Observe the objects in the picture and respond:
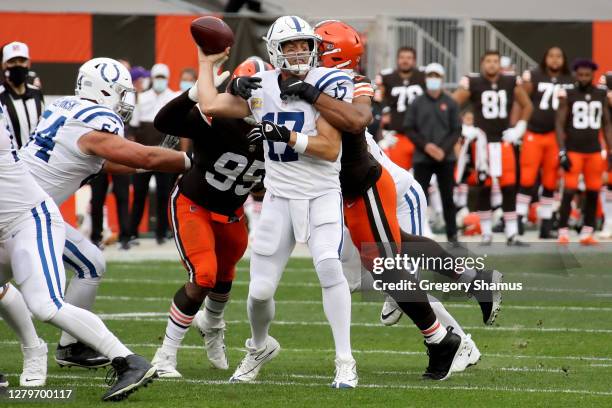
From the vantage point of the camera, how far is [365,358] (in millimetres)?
7309

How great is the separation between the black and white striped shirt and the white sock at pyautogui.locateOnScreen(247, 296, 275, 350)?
13.9ft

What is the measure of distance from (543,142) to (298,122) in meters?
8.20

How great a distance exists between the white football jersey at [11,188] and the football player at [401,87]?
8097 mm

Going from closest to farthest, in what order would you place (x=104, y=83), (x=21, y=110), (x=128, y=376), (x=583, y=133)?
(x=128, y=376), (x=104, y=83), (x=21, y=110), (x=583, y=133)

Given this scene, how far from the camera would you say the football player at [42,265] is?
5.71 metres

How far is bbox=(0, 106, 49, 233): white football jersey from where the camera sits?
5.82m

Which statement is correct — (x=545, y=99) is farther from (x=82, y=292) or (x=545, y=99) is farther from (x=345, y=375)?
(x=345, y=375)

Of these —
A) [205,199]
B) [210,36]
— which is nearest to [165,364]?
[205,199]

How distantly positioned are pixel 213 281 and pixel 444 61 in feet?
33.4

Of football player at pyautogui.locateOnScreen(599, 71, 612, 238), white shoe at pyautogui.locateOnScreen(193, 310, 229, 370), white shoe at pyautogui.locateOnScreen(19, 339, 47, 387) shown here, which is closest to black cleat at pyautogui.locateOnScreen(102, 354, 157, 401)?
white shoe at pyautogui.locateOnScreen(19, 339, 47, 387)

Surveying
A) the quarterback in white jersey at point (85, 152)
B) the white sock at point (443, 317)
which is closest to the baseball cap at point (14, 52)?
the quarterback in white jersey at point (85, 152)

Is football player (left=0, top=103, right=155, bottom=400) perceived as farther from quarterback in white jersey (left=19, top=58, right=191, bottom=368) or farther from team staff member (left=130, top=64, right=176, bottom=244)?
team staff member (left=130, top=64, right=176, bottom=244)

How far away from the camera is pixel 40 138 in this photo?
21.2 feet

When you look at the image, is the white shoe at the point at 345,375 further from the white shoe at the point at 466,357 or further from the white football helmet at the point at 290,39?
the white football helmet at the point at 290,39
